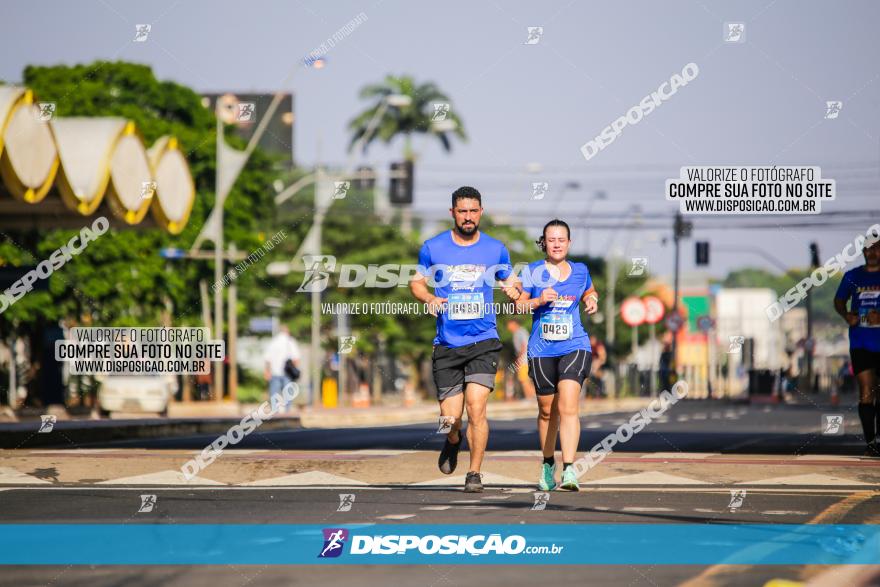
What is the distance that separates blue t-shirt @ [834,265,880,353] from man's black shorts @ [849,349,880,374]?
4 cm

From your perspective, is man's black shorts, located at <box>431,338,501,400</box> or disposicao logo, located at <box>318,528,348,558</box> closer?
disposicao logo, located at <box>318,528,348,558</box>

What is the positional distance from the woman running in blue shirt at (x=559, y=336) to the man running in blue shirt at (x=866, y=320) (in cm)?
443

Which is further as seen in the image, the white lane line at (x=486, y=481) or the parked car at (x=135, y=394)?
the parked car at (x=135, y=394)

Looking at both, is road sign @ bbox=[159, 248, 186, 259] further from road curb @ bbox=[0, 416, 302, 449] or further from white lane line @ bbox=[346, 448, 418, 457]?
white lane line @ bbox=[346, 448, 418, 457]

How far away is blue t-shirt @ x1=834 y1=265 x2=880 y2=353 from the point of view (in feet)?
47.0

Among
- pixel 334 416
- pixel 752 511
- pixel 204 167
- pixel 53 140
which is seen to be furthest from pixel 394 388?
pixel 752 511

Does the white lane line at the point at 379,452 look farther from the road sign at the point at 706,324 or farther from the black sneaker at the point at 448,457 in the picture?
the road sign at the point at 706,324

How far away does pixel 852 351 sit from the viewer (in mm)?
14648

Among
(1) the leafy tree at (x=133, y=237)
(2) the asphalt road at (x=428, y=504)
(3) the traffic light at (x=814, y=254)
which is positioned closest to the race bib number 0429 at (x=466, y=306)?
(2) the asphalt road at (x=428, y=504)

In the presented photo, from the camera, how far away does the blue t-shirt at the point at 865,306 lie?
14336 mm

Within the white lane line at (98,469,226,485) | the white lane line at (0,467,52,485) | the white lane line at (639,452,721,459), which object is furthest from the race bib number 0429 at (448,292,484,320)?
the white lane line at (639,452,721,459)

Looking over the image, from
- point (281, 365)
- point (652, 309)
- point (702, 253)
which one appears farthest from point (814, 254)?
point (281, 365)

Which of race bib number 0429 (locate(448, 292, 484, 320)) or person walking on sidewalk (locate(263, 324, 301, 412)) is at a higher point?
race bib number 0429 (locate(448, 292, 484, 320))

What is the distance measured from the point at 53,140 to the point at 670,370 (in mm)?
25923
